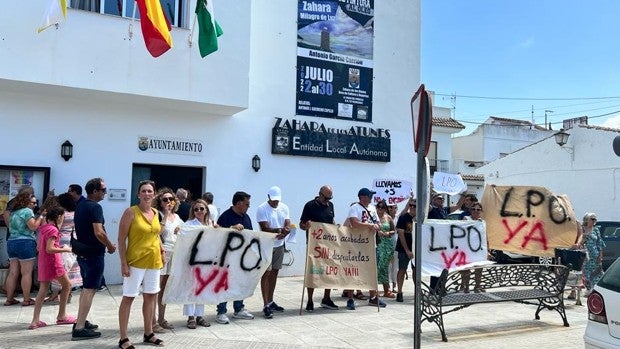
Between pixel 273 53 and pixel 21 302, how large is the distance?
6.94 metres

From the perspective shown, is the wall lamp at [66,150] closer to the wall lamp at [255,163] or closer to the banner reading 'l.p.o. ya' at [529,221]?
the wall lamp at [255,163]

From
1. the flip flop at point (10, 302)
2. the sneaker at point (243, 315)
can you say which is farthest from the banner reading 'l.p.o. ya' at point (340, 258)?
the flip flop at point (10, 302)

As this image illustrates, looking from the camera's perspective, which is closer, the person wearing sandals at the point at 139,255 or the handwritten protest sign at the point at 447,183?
the person wearing sandals at the point at 139,255

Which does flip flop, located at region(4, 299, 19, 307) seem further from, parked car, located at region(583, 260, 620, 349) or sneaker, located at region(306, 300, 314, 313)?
parked car, located at region(583, 260, 620, 349)

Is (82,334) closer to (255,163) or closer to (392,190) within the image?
(255,163)

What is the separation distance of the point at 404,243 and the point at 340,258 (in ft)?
4.67

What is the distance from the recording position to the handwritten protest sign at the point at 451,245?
8555 mm

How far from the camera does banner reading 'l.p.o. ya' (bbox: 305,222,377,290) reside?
25.7ft

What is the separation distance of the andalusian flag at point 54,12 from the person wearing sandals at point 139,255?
14.2 feet

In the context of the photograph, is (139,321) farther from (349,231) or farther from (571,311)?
(571,311)

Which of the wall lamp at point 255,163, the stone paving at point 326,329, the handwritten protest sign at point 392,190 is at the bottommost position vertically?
the stone paving at point 326,329

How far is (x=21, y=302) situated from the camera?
26.7 ft

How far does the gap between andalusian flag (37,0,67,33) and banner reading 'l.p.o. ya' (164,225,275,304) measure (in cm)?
443

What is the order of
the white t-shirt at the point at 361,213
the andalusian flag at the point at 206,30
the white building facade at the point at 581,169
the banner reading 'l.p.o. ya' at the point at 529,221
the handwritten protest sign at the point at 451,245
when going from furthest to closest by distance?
the white building facade at the point at 581,169 < the andalusian flag at the point at 206,30 < the banner reading 'l.p.o. ya' at the point at 529,221 < the handwritten protest sign at the point at 451,245 < the white t-shirt at the point at 361,213
